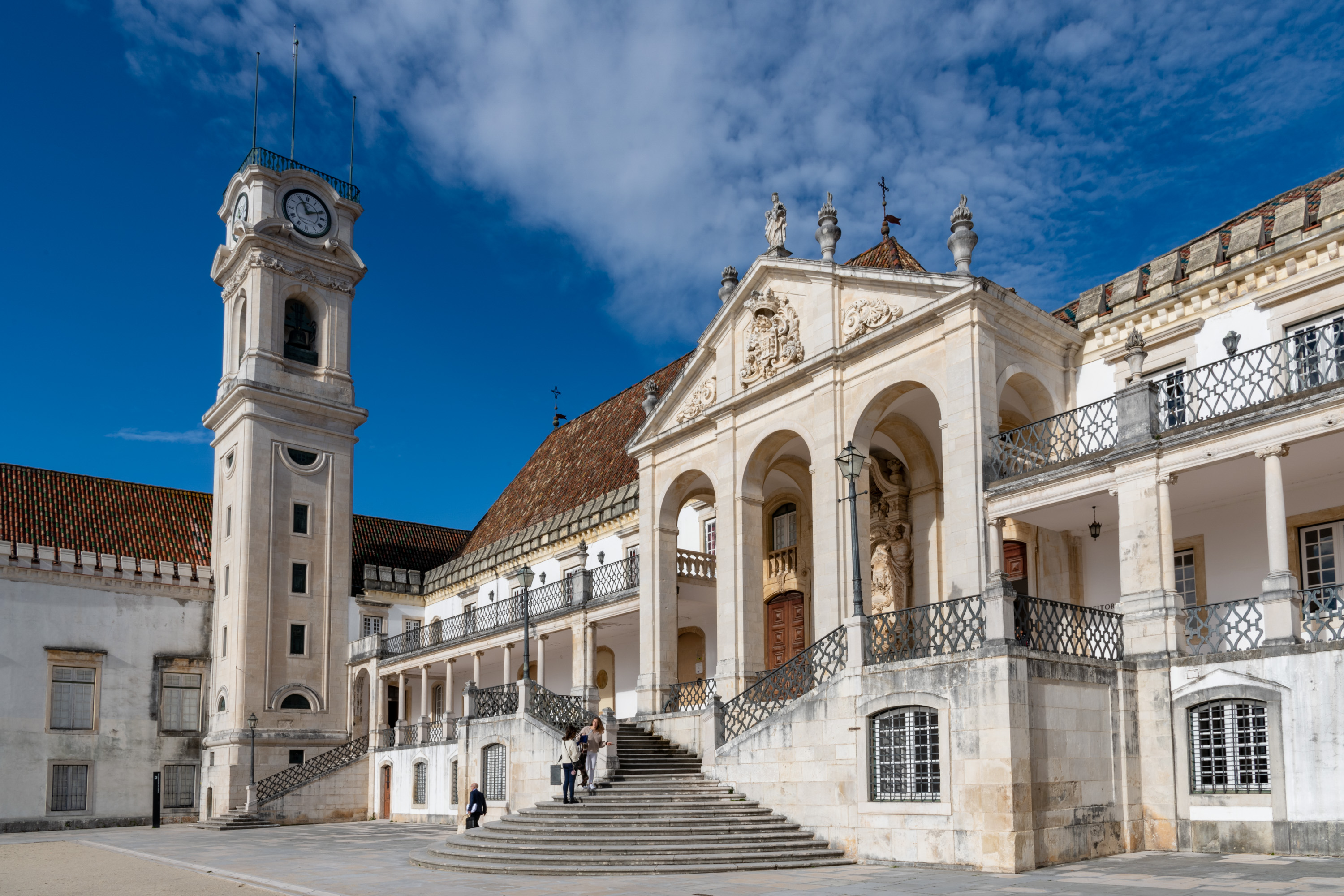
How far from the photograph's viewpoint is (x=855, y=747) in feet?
54.8

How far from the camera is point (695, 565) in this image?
88.7ft

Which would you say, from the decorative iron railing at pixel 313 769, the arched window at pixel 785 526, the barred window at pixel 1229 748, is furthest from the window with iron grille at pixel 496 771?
the barred window at pixel 1229 748

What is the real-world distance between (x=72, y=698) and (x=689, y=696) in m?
24.2

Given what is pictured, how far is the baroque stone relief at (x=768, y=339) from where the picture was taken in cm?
2288

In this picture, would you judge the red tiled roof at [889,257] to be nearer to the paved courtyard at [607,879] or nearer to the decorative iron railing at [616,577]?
the decorative iron railing at [616,577]

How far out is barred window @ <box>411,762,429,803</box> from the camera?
103 ft

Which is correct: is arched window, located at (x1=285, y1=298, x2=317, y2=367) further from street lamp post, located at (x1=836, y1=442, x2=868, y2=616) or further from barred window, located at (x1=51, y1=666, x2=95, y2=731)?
street lamp post, located at (x1=836, y1=442, x2=868, y2=616)

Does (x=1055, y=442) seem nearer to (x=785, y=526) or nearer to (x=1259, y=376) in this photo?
(x=1259, y=376)

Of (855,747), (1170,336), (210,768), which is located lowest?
→ (210,768)

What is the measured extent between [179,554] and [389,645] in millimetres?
9068

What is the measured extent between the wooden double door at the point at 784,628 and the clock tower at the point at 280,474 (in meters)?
18.7

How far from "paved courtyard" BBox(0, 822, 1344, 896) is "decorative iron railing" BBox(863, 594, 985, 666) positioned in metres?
3.06

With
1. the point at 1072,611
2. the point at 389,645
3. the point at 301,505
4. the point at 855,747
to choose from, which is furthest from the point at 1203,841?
the point at 301,505

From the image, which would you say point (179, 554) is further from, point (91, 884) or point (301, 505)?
point (91, 884)
